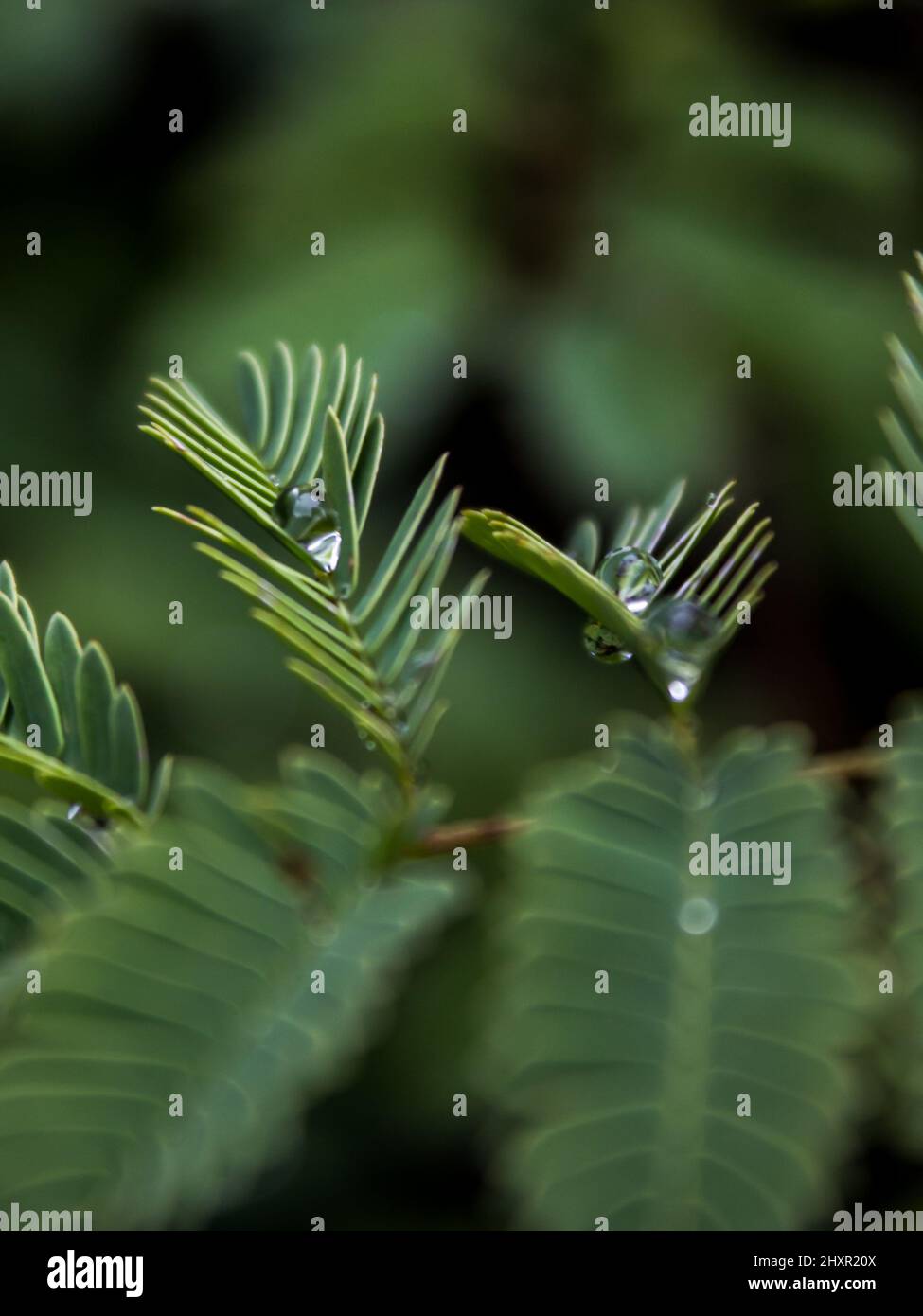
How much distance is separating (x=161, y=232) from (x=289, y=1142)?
151cm

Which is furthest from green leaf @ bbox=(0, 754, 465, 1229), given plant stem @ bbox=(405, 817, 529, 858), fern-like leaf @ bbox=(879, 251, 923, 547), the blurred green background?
the blurred green background

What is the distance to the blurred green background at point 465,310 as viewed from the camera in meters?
1.41

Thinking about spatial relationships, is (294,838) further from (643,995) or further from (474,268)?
(474,268)

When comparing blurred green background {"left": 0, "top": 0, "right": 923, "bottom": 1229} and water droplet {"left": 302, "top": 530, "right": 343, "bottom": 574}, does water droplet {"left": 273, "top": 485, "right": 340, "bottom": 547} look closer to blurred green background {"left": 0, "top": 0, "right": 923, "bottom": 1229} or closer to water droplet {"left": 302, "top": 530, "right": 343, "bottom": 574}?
water droplet {"left": 302, "top": 530, "right": 343, "bottom": 574}

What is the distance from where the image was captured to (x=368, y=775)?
42cm

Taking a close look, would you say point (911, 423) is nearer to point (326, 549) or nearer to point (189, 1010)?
point (326, 549)

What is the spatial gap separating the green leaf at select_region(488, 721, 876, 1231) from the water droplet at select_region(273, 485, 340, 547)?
0.13 metres

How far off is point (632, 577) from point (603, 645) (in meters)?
0.02

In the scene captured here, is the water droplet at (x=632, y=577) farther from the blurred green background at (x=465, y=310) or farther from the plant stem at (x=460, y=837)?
the blurred green background at (x=465, y=310)

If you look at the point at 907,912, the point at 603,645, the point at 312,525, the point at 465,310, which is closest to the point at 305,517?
the point at 312,525

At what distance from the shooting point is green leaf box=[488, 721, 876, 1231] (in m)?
0.28

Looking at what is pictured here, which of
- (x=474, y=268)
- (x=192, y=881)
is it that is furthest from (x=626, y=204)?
(x=192, y=881)

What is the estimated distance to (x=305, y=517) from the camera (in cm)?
43

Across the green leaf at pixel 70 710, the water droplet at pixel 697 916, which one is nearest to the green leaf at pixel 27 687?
the green leaf at pixel 70 710
